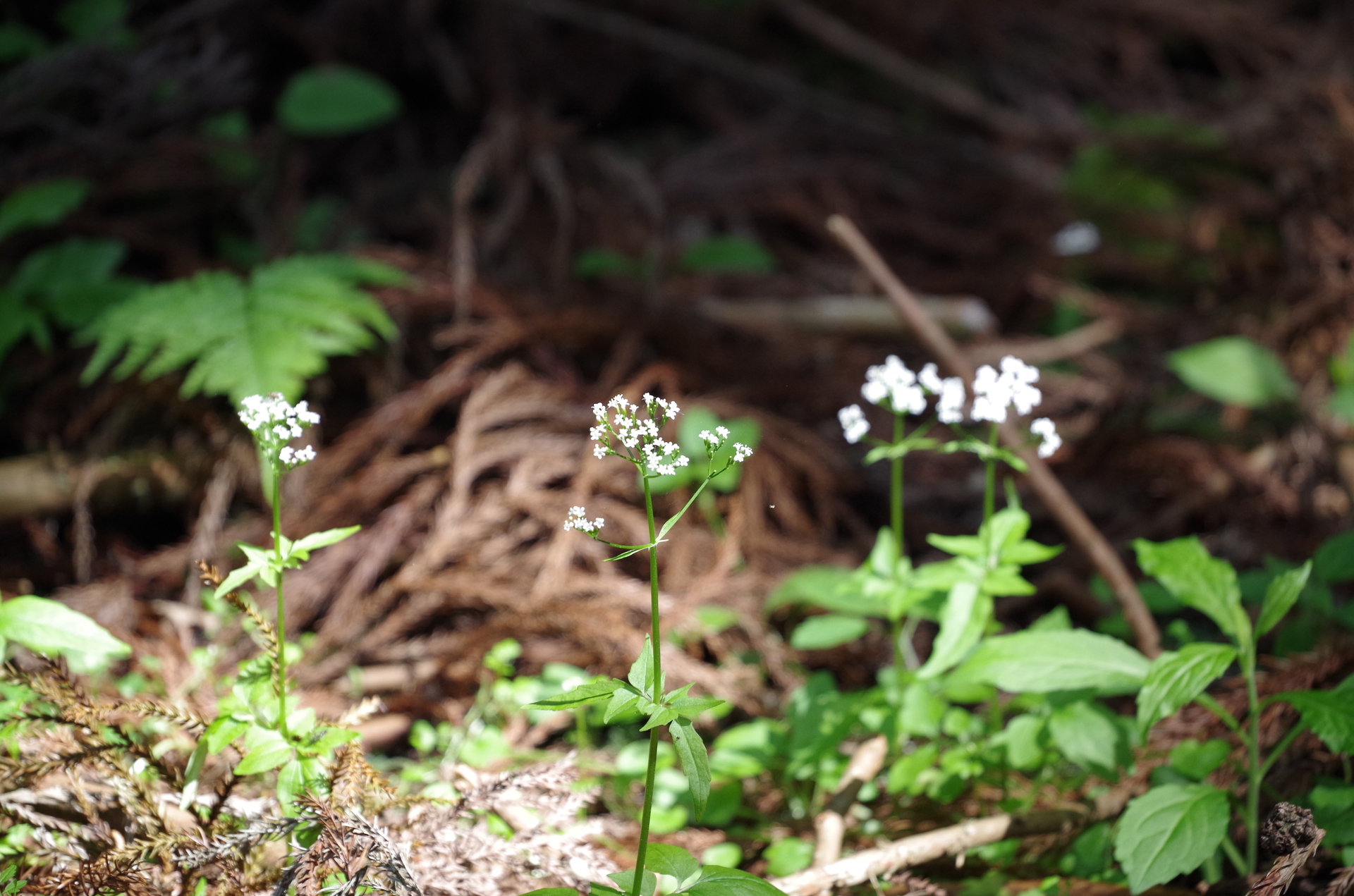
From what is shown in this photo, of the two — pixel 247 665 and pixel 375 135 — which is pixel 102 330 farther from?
pixel 375 135

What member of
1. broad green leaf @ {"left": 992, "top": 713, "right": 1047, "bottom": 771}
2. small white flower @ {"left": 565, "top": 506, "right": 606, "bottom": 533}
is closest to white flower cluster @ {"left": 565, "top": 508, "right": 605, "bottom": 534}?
small white flower @ {"left": 565, "top": 506, "right": 606, "bottom": 533}

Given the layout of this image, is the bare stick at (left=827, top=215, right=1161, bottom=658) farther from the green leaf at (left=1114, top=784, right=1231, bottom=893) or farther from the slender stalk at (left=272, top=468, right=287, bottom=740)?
the slender stalk at (left=272, top=468, right=287, bottom=740)

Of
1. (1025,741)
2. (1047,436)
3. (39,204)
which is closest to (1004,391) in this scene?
(1047,436)

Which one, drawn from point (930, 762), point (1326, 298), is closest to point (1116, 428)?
point (1326, 298)

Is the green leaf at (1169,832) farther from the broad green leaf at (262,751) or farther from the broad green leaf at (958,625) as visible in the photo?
the broad green leaf at (262,751)

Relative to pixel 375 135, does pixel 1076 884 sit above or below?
below
